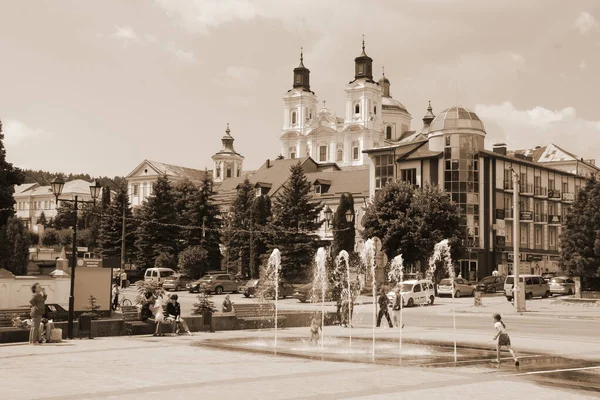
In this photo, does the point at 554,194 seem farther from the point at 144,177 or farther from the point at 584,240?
the point at 144,177

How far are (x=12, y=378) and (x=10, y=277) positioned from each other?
17066mm

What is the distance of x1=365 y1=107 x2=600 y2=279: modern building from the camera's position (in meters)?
67.7

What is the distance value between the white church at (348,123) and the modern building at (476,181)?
2061 inches

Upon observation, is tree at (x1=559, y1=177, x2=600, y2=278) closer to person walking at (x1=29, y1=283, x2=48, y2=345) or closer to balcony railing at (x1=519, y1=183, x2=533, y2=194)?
balcony railing at (x1=519, y1=183, x2=533, y2=194)

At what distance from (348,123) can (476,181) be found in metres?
68.1

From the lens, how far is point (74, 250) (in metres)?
22.0

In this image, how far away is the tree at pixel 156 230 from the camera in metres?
A: 74.8

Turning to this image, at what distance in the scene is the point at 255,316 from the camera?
2708 centimetres

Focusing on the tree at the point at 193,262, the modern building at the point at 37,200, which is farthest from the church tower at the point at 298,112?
the tree at the point at 193,262

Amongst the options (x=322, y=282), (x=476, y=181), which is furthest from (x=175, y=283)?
(x=476, y=181)

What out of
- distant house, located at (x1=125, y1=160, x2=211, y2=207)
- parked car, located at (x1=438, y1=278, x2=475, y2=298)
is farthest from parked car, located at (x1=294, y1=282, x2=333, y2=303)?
distant house, located at (x1=125, y1=160, x2=211, y2=207)

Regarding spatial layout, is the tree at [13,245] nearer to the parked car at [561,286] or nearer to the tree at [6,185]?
the tree at [6,185]

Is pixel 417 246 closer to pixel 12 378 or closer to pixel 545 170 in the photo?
pixel 545 170

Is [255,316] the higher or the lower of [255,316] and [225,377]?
the higher
